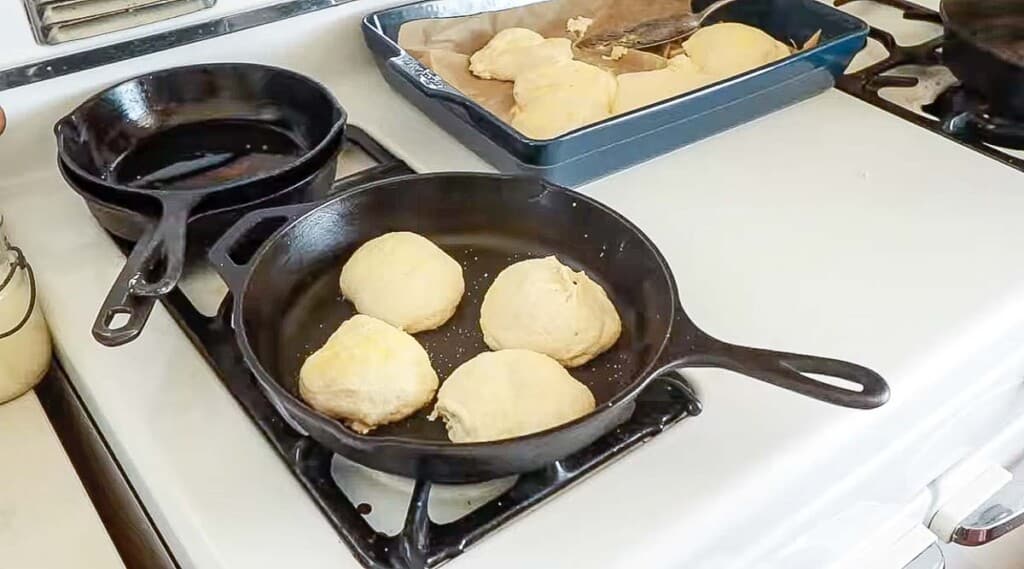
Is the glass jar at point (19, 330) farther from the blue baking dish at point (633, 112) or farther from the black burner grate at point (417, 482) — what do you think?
the blue baking dish at point (633, 112)

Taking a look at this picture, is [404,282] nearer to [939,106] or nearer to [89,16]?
[89,16]

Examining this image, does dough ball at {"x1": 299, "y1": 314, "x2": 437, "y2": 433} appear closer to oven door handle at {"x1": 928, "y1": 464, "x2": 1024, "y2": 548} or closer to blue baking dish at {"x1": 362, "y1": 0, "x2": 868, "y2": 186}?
blue baking dish at {"x1": 362, "y1": 0, "x2": 868, "y2": 186}

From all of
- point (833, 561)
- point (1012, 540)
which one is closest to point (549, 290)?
point (833, 561)

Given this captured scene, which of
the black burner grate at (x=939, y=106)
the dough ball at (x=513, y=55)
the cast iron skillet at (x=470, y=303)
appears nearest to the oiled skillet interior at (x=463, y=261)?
the cast iron skillet at (x=470, y=303)

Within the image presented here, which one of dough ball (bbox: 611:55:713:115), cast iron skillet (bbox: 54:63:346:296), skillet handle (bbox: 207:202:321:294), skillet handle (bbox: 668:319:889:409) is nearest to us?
skillet handle (bbox: 668:319:889:409)

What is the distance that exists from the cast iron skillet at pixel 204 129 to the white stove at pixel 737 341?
38mm

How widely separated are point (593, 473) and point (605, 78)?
0.39 m

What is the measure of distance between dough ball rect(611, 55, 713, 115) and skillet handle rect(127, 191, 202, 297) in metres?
0.35

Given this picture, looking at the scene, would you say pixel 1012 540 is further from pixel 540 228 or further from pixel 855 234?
pixel 540 228

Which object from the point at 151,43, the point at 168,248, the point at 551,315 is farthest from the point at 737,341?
the point at 151,43

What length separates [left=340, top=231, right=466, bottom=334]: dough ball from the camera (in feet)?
1.94

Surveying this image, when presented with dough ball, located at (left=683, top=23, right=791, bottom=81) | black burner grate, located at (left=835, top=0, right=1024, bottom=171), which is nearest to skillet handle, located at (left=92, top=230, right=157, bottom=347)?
dough ball, located at (left=683, top=23, right=791, bottom=81)

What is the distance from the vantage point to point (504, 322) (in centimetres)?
58

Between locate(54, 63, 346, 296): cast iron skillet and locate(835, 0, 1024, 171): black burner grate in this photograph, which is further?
locate(835, 0, 1024, 171): black burner grate
